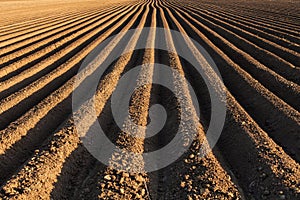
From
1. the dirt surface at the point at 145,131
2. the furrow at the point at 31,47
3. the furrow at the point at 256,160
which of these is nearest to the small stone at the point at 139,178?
the dirt surface at the point at 145,131

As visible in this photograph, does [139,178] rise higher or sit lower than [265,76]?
lower

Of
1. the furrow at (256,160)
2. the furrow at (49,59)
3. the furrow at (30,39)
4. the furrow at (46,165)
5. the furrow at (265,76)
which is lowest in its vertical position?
the furrow at (30,39)

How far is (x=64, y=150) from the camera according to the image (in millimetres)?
5059

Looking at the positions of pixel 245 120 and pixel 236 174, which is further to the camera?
pixel 245 120

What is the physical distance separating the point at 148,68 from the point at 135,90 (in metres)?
1.67

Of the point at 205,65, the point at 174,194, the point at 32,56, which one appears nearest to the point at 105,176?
the point at 174,194

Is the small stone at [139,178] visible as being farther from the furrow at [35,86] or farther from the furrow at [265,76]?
the furrow at [265,76]

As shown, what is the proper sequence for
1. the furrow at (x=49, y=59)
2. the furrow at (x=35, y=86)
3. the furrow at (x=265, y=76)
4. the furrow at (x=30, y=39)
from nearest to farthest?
1. the furrow at (x=35, y=86)
2. the furrow at (x=265, y=76)
3. the furrow at (x=49, y=59)
4. the furrow at (x=30, y=39)

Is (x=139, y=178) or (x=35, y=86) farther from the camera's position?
(x=35, y=86)


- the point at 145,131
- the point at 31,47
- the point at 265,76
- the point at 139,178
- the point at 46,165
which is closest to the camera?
the point at 139,178

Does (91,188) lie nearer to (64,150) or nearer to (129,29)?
(64,150)

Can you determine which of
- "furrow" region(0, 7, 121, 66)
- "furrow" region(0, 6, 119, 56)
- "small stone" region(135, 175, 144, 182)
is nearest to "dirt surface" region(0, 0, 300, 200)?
"small stone" region(135, 175, 144, 182)

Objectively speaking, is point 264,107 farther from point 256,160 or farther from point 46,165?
point 46,165

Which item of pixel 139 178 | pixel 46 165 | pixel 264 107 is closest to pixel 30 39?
pixel 46 165
